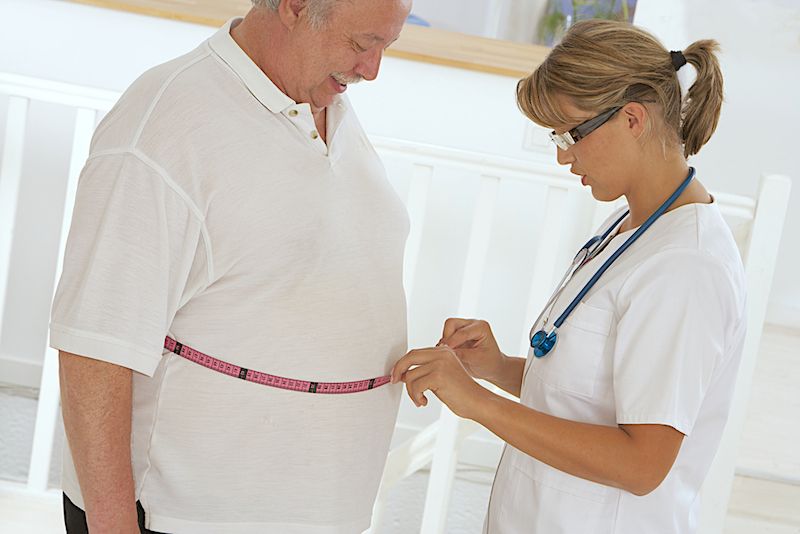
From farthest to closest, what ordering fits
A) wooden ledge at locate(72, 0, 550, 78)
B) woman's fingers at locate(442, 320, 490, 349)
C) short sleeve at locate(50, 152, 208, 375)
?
wooden ledge at locate(72, 0, 550, 78), woman's fingers at locate(442, 320, 490, 349), short sleeve at locate(50, 152, 208, 375)

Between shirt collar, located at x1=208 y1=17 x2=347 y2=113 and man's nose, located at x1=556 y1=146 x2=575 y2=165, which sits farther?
man's nose, located at x1=556 y1=146 x2=575 y2=165

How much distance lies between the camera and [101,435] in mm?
1127

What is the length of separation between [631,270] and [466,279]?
1064 mm

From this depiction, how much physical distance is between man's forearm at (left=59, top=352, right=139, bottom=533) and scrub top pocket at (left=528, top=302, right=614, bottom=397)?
0.57m

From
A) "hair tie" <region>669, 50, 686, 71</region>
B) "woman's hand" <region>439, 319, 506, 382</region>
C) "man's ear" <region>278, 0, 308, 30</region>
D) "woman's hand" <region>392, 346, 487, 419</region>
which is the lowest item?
"woman's hand" <region>392, 346, 487, 419</region>

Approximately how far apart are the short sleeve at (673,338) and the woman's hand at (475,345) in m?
0.38

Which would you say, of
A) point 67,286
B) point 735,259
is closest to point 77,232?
point 67,286

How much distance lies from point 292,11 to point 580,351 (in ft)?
1.90

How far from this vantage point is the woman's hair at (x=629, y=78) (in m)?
1.24

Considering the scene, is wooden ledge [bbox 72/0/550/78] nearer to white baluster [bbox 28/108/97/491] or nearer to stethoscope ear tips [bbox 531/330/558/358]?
white baluster [bbox 28/108/97/491]

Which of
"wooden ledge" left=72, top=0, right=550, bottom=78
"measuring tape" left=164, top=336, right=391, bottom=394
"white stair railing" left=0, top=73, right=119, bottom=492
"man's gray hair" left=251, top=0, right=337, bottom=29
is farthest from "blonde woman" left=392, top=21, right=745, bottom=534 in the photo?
"wooden ledge" left=72, top=0, right=550, bottom=78

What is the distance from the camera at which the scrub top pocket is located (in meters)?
1.25

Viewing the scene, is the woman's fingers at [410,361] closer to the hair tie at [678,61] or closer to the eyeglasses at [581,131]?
the eyeglasses at [581,131]

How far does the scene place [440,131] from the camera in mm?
3096
